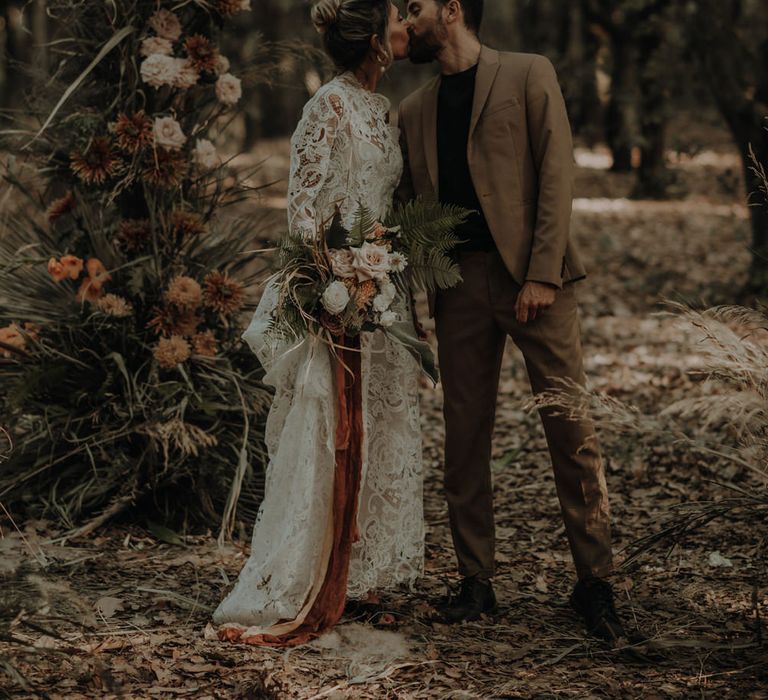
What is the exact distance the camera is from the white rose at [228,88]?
16.3 feet

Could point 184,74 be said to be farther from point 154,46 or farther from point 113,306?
point 113,306

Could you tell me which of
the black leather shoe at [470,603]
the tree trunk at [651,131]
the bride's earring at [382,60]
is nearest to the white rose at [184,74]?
the bride's earring at [382,60]

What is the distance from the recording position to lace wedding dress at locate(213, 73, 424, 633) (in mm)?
3793

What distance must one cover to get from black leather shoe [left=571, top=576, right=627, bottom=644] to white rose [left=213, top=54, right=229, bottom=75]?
2.97m

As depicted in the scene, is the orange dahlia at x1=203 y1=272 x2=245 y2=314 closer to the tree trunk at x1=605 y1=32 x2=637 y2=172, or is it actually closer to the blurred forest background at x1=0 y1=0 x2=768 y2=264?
the blurred forest background at x1=0 y1=0 x2=768 y2=264

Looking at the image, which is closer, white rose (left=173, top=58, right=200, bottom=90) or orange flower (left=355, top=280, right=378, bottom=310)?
orange flower (left=355, top=280, right=378, bottom=310)

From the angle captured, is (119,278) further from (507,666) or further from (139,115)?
(507,666)

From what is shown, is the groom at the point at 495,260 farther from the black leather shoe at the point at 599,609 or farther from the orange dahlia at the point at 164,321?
the orange dahlia at the point at 164,321

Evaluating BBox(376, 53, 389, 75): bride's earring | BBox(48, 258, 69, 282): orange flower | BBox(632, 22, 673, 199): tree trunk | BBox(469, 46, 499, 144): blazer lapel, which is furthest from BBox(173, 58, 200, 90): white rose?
BBox(632, 22, 673, 199): tree trunk

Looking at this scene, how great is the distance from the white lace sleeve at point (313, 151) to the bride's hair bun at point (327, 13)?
24 cm

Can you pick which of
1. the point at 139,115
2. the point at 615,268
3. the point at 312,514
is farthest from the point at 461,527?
the point at 615,268

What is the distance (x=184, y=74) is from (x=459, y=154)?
1.66 meters

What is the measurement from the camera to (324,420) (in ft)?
12.7

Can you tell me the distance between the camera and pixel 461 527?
4.12 metres
